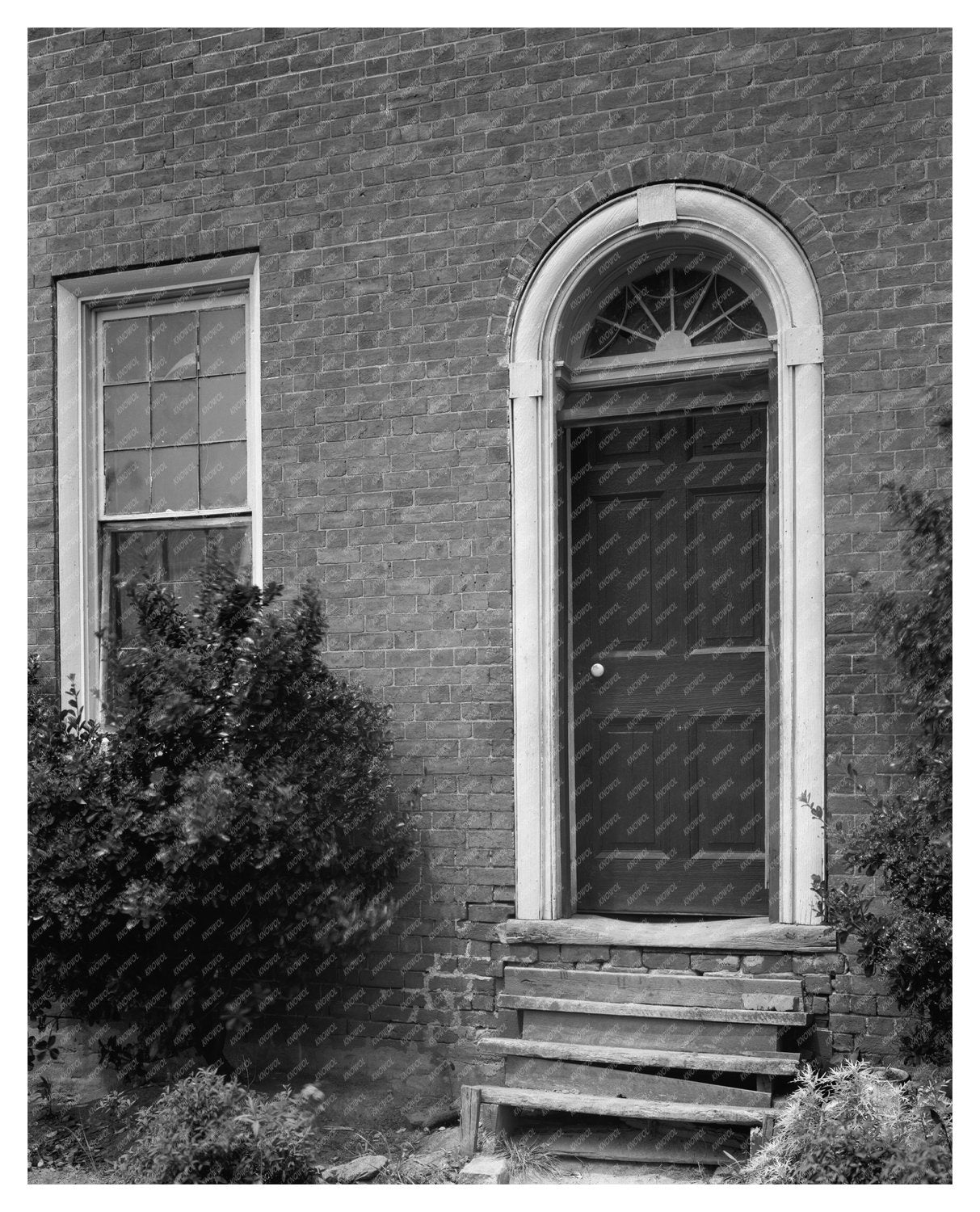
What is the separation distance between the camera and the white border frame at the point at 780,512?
5.05 meters

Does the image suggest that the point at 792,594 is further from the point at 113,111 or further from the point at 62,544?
the point at 113,111

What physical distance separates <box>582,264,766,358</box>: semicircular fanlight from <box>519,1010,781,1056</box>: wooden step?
2.82 meters

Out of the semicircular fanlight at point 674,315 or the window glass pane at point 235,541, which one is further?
the window glass pane at point 235,541

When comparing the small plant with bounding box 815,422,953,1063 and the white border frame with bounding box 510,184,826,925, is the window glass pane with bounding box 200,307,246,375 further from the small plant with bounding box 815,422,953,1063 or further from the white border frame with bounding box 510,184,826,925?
the small plant with bounding box 815,422,953,1063

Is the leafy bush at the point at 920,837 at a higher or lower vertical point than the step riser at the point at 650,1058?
higher

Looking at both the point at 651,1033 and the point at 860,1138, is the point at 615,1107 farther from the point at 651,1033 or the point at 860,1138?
the point at 860,1138

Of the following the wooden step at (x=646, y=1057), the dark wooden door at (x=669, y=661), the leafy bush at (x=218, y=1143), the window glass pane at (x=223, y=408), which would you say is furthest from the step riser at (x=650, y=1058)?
the window glass pane at (x=223, y=408)

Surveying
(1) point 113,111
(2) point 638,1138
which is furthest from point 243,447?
(2) point 638,1138

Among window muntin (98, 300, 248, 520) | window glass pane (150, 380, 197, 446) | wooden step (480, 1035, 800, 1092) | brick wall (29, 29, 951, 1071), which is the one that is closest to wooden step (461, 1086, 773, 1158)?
wooden step (480, 1035, 800, 1092)

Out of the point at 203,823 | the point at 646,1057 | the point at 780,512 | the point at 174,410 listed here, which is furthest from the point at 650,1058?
the point at 174,410

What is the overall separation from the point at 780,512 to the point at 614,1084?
2.38 m

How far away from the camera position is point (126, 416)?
6418mm

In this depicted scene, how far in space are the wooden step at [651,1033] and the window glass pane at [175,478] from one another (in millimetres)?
2969

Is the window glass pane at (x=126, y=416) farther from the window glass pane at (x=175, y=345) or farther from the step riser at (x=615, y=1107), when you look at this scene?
the step riser at (x=615, y=1107)
